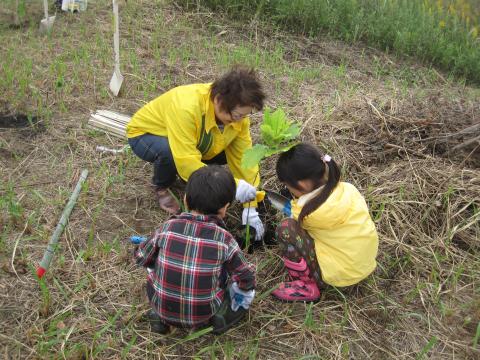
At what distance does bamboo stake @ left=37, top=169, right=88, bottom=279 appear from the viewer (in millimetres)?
2102

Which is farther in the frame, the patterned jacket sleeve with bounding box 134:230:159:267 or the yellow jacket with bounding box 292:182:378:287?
the yellow jacket with bounding box 292:182:378:287

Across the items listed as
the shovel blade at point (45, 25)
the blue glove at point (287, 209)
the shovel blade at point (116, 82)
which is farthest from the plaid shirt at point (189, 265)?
the shovel blade at point (45, 25)

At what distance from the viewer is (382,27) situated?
5.02 metres

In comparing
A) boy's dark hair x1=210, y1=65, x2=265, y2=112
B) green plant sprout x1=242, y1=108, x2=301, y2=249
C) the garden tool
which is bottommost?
the garden tool

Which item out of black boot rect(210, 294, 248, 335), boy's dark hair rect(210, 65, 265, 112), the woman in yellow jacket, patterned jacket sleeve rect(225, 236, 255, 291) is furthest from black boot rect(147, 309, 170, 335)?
boy's dark hair rect(210, 65, 265, 112)

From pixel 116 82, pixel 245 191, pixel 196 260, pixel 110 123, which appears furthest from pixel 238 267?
pixel 116 82

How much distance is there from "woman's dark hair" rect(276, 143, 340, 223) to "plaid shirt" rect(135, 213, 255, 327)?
0.39m

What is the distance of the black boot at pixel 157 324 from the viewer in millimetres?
1872

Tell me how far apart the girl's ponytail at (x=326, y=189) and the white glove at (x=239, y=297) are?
1.28 feet

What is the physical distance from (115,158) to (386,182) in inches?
63.4

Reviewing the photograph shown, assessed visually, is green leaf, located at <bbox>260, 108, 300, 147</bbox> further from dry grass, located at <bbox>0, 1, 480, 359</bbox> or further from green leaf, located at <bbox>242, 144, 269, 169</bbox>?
dry grass, located at <bbox>0, 1, 480, 359</bbox>

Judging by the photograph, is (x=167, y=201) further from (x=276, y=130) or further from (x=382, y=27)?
(x=382, y=27)

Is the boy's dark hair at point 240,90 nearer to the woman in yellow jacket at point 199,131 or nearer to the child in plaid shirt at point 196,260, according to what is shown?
the woman in yellow jacket at point 199,131

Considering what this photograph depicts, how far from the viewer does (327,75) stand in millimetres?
4285
